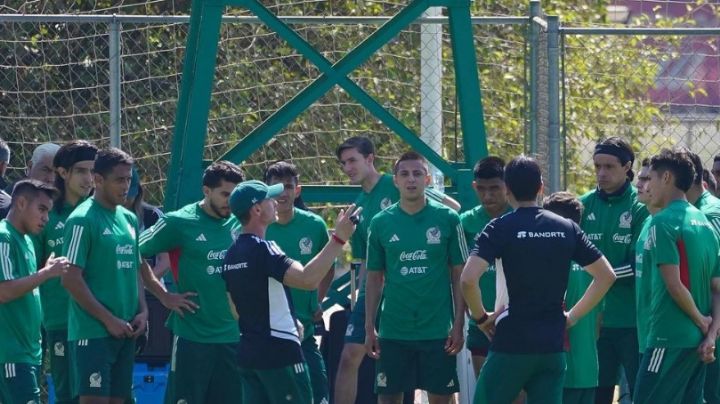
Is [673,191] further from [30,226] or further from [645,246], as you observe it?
[30,226]

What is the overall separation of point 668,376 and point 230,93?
5.56 meters

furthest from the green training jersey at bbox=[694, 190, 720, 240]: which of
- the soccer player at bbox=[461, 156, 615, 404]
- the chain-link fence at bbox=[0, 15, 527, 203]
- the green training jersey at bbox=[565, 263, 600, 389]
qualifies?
the chain-link fence at bbox=[0, 15, 527, 203]

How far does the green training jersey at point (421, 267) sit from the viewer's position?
886cm

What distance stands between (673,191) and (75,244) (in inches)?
135

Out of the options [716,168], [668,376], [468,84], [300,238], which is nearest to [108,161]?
[300,238]

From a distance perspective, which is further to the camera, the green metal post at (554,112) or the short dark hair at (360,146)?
the green metal post at (554,112)

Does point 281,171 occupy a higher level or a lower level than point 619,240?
higher

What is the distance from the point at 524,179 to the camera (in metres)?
7.43

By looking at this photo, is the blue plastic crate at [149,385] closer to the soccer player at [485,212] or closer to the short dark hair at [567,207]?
the soccer player at [485,212]

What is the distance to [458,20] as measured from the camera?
10016 mm

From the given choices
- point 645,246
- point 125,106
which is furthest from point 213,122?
point 645,246

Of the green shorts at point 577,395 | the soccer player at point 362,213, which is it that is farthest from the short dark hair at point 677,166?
the soccer player at point 362,213

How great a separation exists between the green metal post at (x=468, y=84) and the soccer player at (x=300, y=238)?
1239 mm

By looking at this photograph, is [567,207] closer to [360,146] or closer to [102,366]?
[360,146]
